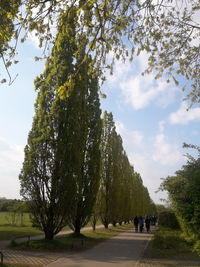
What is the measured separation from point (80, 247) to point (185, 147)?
7.44 m

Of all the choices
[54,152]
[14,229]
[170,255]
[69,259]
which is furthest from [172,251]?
[14,229]

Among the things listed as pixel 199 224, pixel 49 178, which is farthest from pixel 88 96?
pixel 199 224

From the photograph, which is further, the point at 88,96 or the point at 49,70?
the point at 88,96

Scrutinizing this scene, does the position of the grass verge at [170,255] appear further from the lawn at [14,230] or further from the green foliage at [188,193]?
the lawn at [14,230]

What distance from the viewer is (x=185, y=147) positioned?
1457 centimetres

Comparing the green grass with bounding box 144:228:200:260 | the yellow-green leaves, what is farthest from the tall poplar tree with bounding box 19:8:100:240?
the yellow-green leaves

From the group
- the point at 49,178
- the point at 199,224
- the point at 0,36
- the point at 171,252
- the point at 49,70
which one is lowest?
the point at 171,252

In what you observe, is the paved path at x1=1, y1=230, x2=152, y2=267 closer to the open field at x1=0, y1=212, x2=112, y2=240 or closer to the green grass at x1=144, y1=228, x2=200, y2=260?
the green grass at x1=144, y1=228, x2=200, y2=260

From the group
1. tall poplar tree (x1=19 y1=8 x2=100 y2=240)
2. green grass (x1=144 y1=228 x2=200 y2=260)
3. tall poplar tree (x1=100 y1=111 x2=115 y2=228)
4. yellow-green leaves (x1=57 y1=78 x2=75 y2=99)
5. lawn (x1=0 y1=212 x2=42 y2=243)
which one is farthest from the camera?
tall poplar tree (x1=100 y1=111 x2=115 y2=228)

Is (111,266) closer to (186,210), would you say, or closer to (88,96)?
(186,210)

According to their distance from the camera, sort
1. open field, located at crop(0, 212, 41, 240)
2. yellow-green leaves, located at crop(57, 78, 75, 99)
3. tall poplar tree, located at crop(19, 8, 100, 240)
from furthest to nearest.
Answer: open field, located at crop(0, 212, 41, 240) < tall poplar tree, located at crop(19, 8, 100, 240) < yellow-green leaves, located at crop(57, 78, 75, 99)

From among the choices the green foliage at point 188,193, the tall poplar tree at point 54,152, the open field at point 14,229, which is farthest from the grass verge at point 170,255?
the open field at point 14,229

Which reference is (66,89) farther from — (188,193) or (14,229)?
(14,229)

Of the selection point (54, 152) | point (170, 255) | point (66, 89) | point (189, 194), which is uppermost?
point (54, 152)
